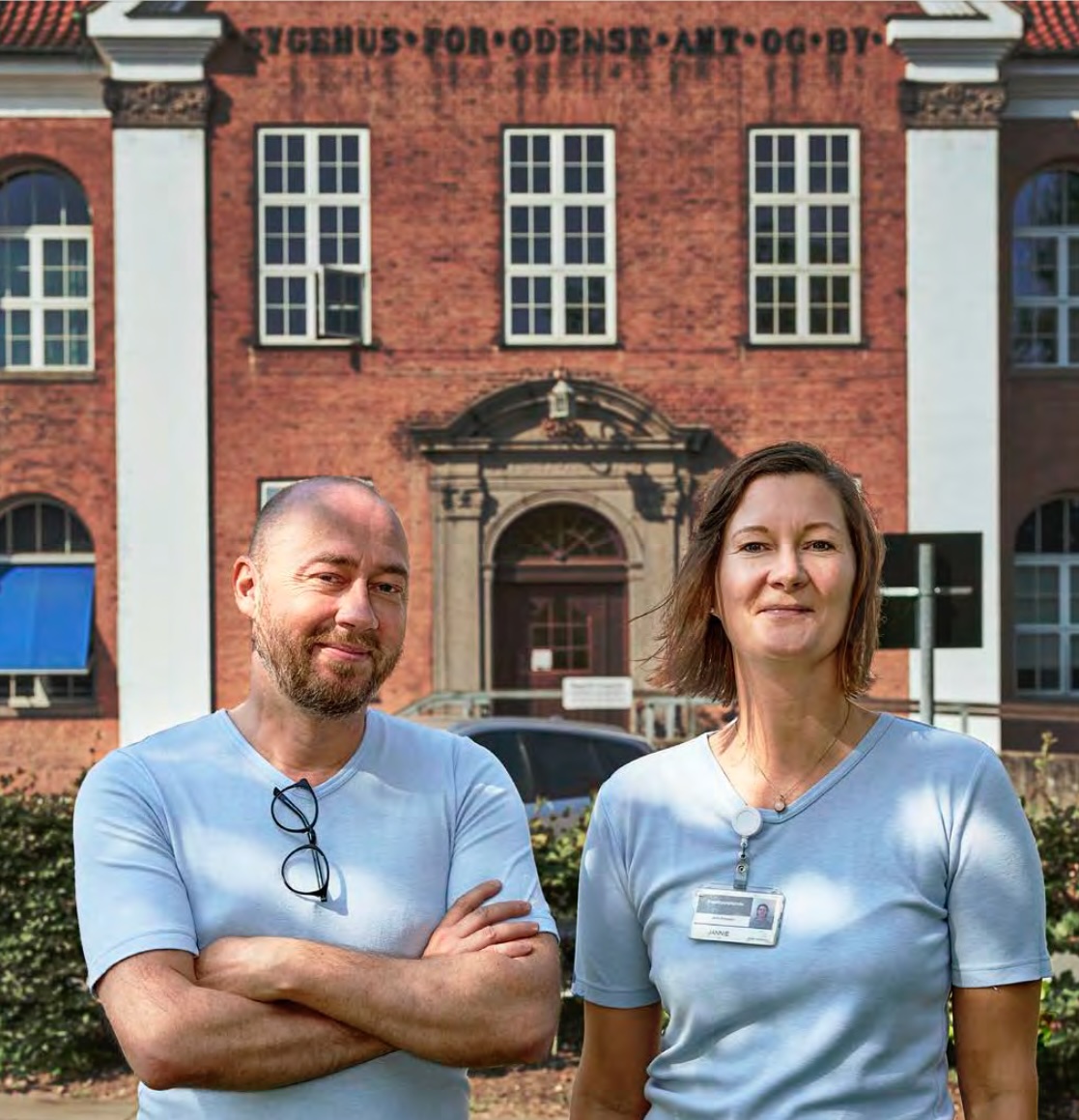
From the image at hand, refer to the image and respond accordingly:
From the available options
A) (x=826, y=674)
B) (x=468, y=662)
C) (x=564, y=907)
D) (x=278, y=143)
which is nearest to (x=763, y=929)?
(x=826, y=674)

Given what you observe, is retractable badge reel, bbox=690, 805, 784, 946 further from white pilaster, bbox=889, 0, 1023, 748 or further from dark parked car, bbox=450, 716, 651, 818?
white pilaster, bbox=889, 0, 1023, 748

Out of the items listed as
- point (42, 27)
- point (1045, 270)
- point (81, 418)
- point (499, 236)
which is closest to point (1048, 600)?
point (1045, 270)

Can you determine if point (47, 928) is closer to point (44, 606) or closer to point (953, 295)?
point (44, 606)

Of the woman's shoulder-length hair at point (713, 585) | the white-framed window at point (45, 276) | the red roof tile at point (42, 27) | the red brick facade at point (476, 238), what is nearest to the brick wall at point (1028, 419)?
the red brick facade at point (476, 238)

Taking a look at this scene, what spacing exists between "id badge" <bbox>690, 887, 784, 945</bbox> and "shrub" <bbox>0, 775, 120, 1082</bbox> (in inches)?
204

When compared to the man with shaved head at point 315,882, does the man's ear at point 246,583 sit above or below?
above

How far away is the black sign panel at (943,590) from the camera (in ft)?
29.9

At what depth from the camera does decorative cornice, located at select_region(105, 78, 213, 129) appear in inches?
842

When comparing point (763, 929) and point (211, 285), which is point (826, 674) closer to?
point (763, 929)

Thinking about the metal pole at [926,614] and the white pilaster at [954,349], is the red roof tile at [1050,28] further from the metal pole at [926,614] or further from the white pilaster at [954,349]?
the metal pole at [926,614]

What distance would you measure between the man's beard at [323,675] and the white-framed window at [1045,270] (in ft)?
69.3

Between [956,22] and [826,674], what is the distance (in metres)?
20.7

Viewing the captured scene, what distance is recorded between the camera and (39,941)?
24.3ft

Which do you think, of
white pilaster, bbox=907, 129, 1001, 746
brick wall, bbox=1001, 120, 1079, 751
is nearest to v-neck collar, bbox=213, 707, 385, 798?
white pilaster, bbox=907, 129, 1001, 746
